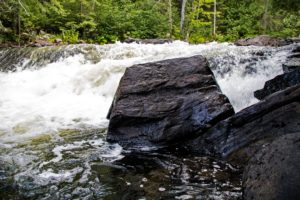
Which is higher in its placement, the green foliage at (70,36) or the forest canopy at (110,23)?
the forest canopy at (110,23)

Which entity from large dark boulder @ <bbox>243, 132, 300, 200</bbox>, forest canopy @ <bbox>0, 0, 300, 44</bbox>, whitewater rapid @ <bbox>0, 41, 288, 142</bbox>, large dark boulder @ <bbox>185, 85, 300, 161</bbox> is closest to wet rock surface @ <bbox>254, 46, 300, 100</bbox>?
whitewater rapid @ <bbox>0, 41, 288, 142</bbox>

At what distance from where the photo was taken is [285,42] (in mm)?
14195

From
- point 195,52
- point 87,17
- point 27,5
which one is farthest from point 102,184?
point 87,17

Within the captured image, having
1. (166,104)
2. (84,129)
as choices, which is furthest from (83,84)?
(166,104)

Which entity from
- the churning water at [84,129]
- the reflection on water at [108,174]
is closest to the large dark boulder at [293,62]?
the churning water at [84,129]

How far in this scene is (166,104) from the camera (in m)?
6.04

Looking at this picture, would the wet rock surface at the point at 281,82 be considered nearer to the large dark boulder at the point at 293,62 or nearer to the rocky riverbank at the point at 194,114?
the rocky riverbank at the point at 194,114

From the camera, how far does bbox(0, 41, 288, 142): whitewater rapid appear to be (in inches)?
301

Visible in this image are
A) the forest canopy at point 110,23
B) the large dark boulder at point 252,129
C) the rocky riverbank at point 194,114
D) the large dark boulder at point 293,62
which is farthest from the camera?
the forest canopy at point 110,23

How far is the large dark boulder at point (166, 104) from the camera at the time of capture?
5691 millimetres

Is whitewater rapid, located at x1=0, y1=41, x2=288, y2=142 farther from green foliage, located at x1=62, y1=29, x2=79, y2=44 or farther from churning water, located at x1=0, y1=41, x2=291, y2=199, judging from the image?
green foliage, located at x1=62, y1=29, x2=79, y2=44

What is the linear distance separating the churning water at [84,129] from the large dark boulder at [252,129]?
373mm

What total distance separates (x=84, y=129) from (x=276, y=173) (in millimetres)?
4507

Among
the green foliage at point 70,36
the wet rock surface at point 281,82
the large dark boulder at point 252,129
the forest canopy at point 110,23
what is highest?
the forest canopy at point 110,23
